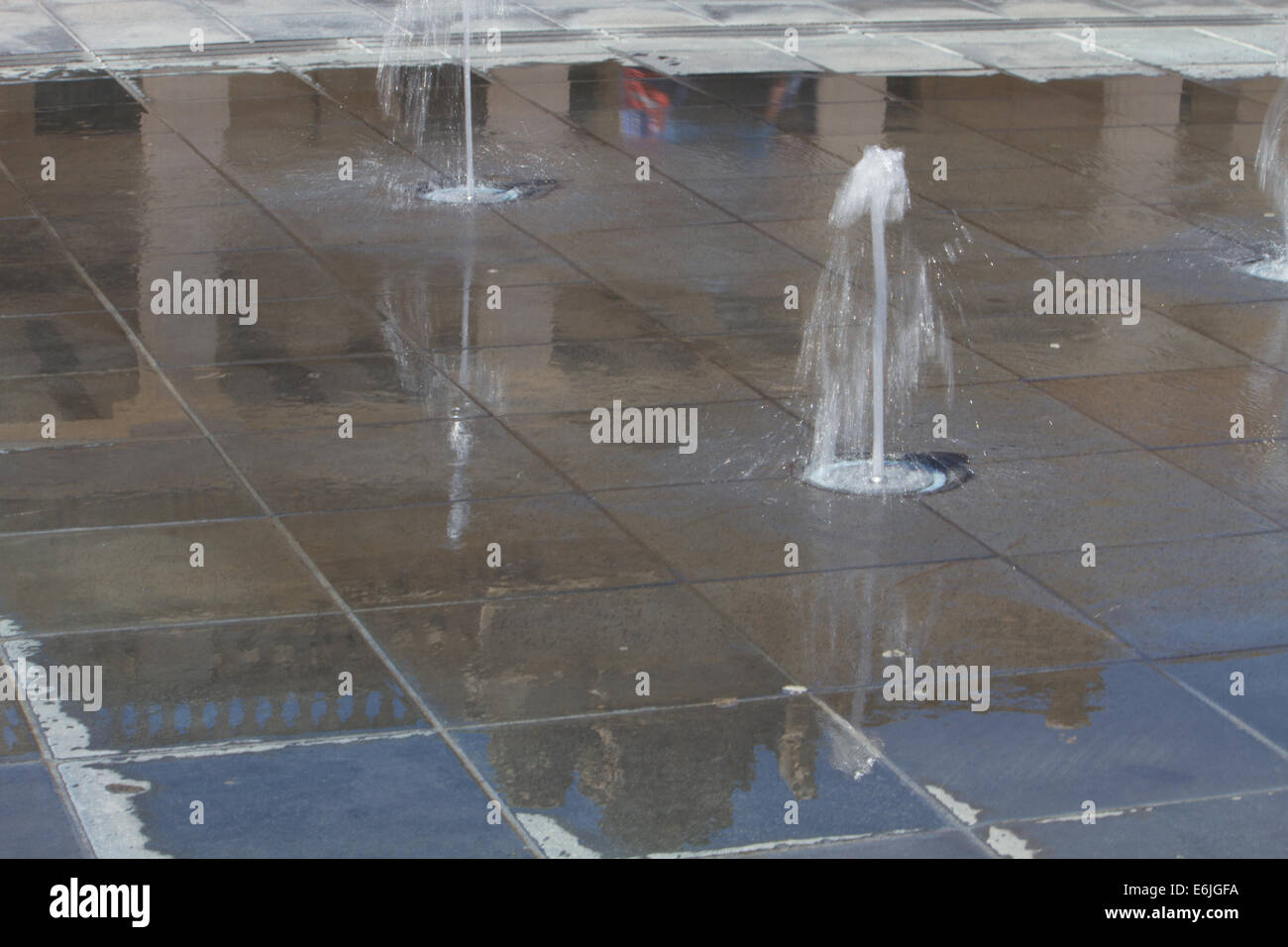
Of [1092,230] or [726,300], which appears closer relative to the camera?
[726,300]

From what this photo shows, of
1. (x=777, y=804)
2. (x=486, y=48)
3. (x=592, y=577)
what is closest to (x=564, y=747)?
(x=777, y=804)

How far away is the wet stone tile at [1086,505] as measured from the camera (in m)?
7.46

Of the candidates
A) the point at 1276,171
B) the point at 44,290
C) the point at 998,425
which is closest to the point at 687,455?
the point at 998,425

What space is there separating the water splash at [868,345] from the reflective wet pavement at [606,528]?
0.17 meters

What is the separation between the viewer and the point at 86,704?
6090 millimetres

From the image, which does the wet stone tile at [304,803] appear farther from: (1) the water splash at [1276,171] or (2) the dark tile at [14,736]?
(1) the water splash at [1276,171]

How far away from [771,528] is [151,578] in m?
2.43

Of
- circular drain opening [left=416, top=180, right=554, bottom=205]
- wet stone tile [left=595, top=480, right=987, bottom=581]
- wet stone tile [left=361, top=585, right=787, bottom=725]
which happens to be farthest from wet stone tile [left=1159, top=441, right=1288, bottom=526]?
circular drain opening [left=416, top=180, right=554, bottom=205]

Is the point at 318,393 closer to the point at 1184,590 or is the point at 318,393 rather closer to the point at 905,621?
the point at 905,621

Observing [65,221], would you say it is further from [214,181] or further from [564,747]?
[564,747]

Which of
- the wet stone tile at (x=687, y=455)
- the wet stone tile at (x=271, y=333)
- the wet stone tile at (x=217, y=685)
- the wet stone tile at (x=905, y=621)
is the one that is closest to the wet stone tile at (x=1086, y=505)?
the wet stone tile at (x=905, y=621)

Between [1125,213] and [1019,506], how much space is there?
501cm

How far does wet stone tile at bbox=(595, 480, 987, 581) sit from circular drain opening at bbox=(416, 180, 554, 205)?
4983 millimetres

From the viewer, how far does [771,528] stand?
24.7 ft
